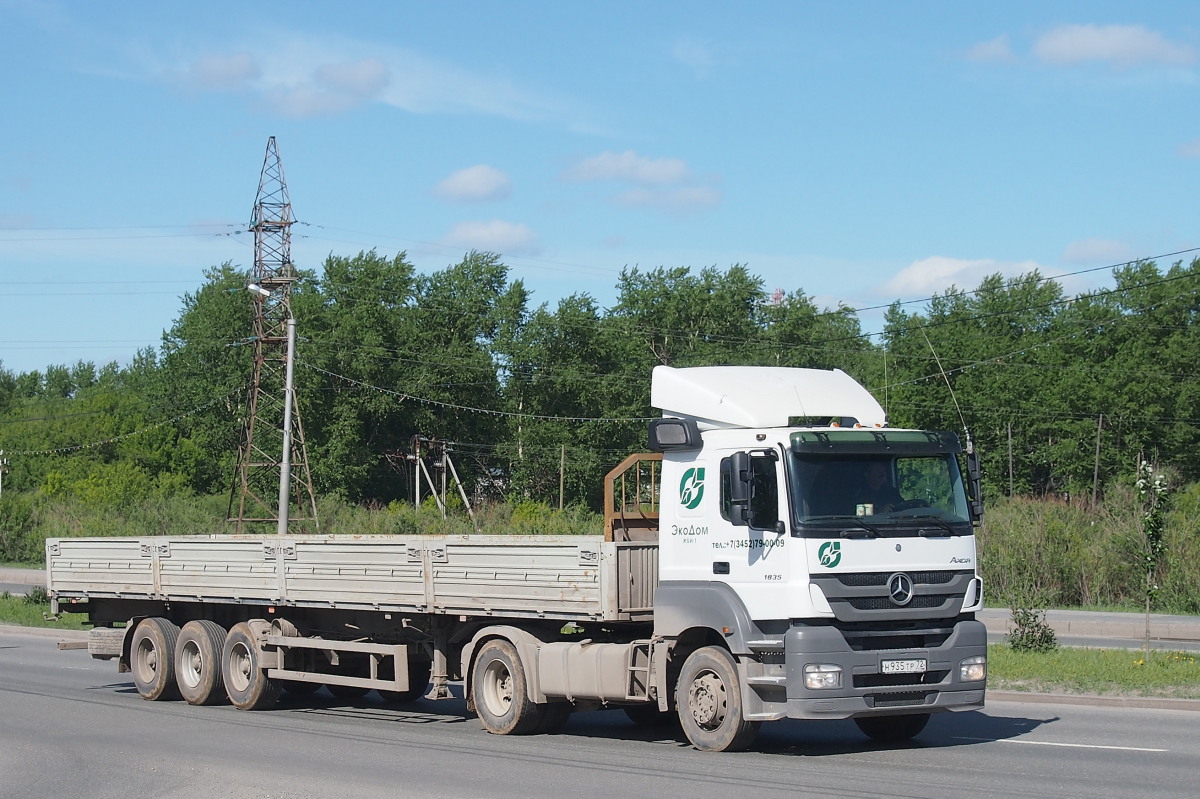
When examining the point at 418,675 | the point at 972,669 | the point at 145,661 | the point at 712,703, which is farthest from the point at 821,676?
the point at 145,661

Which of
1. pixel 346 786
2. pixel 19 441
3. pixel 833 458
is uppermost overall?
pixel 19 441

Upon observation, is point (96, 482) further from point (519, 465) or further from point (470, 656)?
point (470, 656)

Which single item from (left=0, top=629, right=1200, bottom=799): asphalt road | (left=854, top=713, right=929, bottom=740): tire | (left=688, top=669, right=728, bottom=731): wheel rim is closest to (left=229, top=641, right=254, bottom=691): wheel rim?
(left=0, top=629, right=1200, bottom=799): asphalt road

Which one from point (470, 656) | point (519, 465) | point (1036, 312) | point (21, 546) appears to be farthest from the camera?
point (1036, 312)

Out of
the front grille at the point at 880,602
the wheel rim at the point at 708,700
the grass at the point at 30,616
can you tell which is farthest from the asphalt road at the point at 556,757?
the grass at the point at 30,616

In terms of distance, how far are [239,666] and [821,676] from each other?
26.6ft

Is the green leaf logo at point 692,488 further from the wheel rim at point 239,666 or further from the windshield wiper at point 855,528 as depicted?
the wheel rim at point 239,666

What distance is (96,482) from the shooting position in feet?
279

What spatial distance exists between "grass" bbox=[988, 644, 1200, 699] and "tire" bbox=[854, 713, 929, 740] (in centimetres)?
412

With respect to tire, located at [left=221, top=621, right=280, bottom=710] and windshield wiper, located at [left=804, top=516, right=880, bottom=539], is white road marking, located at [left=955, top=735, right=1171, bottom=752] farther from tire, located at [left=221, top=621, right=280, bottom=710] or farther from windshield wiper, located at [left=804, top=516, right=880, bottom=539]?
tire, located at [left=221, top=621, right=280, bottom=710]

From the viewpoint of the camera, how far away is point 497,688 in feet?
44.3

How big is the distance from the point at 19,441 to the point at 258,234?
74.1 m

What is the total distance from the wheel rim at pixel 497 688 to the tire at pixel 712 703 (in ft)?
6.88

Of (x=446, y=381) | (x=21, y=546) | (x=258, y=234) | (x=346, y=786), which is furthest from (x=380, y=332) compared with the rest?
(x=346, y=786)
